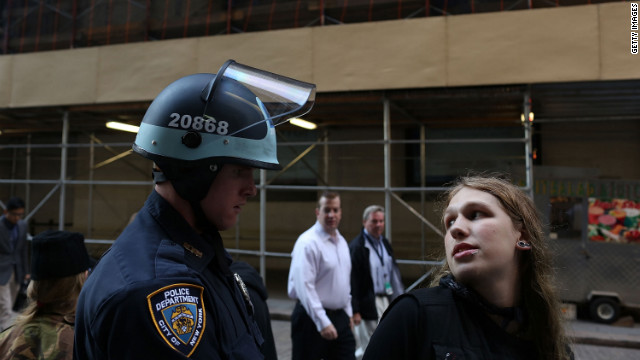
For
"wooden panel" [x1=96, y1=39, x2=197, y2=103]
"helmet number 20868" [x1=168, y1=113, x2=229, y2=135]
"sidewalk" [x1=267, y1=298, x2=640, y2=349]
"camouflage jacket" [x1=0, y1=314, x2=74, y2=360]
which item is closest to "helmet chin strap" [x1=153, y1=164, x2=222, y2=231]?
"helmet number 20868" [x1=168, y1=113, x2=229, y2=135]

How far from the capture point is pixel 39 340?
2.24 metres

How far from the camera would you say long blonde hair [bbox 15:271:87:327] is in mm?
2377

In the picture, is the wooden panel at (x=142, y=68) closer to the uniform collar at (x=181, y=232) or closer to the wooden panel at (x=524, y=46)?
the wooden panel at (x=524, y=46)

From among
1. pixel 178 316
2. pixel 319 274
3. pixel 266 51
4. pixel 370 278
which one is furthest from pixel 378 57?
pixel 178 316

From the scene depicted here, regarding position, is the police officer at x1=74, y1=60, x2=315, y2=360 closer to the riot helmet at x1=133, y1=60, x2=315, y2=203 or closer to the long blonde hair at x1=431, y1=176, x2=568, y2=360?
the riot helmet at x1=133, y1=60, x2=315, y2=203

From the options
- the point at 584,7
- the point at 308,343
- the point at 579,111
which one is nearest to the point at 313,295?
the point at 308,343

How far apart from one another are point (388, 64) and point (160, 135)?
699 cm

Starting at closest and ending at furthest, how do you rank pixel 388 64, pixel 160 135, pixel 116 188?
pixel 160 135
pixel 388 64
pixel 116 188

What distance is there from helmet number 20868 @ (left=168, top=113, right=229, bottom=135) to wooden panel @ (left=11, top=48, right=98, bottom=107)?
30.4 feet

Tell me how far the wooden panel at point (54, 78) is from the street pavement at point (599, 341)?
6.26 meters

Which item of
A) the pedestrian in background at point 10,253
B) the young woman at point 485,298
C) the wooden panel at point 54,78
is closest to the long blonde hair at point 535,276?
the young woman at point 485,298

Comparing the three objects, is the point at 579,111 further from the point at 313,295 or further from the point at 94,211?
the point at 94,211

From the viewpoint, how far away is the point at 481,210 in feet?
5.63

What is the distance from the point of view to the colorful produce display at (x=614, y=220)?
28.0 feet
